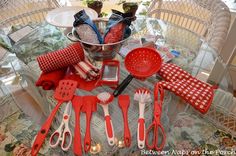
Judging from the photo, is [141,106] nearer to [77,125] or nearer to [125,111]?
[125,111]

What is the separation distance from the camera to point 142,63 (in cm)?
78

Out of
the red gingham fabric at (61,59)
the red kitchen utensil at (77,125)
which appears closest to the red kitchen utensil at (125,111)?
the red kitchen utensil at (77,125)

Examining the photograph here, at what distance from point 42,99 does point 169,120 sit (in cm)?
52

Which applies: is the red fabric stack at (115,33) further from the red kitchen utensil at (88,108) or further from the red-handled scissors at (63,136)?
the red-handled scissors at (63,136)

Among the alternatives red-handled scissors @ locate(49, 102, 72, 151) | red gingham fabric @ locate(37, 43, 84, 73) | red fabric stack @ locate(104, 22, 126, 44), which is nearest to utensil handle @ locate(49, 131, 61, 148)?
red-handled scissors @ locate(49, 102, 72, 151)

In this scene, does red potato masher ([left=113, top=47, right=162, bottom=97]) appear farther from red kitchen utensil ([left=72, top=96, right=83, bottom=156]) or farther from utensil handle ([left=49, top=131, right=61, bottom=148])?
utensil handle ([left=49, top=131, right=61, bottom=148])

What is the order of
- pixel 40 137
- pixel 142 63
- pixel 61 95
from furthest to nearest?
pixel 142 63 → pixel 61 95 → pixel 40 137

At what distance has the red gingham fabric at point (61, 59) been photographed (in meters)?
0.73

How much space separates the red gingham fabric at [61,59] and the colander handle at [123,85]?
0.19 metres

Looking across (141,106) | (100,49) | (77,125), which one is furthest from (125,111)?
(100,49)

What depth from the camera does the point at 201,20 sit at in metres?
1.27

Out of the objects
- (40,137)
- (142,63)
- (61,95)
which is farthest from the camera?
(142,63)

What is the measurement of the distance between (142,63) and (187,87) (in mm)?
193

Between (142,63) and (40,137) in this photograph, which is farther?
(142,63)
